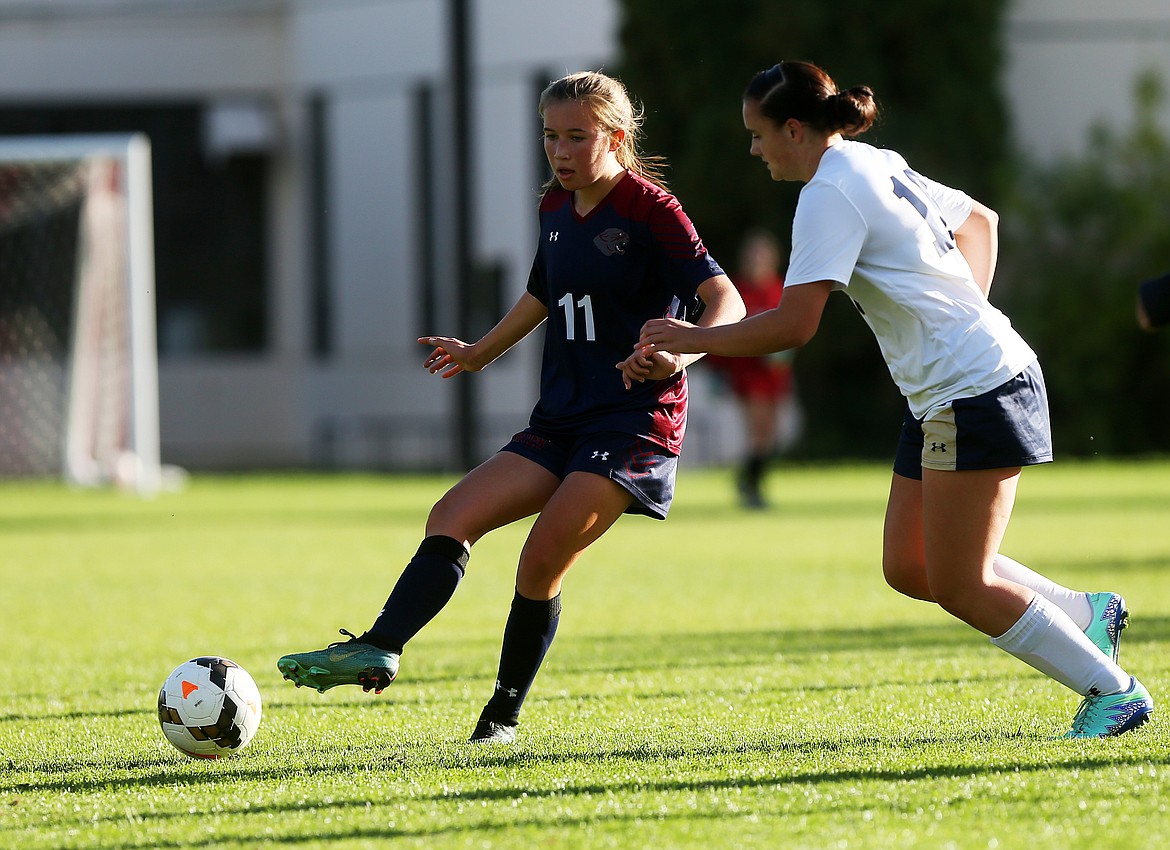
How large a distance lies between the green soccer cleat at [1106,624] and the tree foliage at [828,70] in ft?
55.2

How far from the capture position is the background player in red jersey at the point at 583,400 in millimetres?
4434

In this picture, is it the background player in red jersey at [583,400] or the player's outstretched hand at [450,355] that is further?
the player's outstretched hand at [450,355]

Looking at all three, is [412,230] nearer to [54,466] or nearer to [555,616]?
[54,466]

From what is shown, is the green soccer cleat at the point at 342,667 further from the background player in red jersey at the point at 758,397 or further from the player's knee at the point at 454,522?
the background player in red jersey at the point at 758,397

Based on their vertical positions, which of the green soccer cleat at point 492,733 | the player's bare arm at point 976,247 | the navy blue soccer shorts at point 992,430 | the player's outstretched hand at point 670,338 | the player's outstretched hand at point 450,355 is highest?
the player's bare arm at point 976,247

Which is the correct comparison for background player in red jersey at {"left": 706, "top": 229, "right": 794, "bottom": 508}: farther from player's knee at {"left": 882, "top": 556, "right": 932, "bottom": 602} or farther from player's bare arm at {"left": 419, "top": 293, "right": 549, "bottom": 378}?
player's knee at {"left": 882, "top": 556, "right": 932, "bottom": 602}

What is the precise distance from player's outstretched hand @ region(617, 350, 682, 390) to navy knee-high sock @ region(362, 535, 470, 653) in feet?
2.21

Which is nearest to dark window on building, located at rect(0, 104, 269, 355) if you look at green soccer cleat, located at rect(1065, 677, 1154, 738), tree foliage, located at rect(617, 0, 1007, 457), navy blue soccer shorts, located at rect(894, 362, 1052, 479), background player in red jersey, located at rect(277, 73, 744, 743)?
tree foliage, located at rect(617, 0, 1007, 457)

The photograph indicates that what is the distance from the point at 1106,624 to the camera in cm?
470

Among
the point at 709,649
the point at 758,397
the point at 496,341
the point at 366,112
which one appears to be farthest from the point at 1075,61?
the point at 496,341

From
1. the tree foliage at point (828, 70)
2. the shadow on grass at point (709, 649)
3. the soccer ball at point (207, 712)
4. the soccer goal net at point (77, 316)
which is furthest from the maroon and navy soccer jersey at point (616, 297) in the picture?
the tree foliage at point (828, 70)

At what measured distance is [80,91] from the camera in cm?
2653

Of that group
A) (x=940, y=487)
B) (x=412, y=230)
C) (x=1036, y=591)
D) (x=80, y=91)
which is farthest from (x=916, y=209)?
(x=80, y=91)

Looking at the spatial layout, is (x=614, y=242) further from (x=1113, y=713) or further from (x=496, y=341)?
(x=1113, y=713)
